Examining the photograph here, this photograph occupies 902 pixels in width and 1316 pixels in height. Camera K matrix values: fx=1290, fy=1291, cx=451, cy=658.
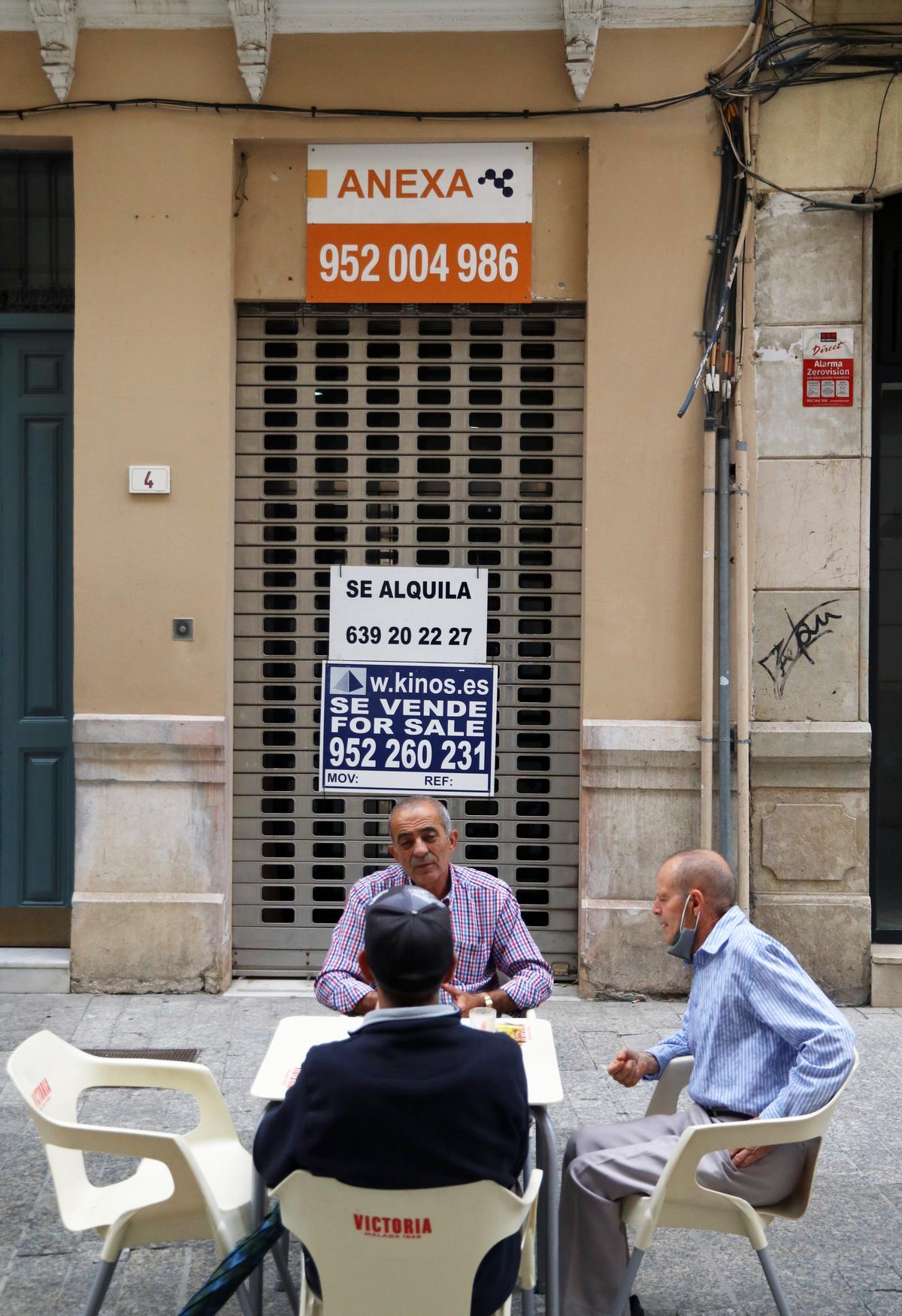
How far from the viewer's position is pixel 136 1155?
3029 millimetres

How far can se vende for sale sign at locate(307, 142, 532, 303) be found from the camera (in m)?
6.76

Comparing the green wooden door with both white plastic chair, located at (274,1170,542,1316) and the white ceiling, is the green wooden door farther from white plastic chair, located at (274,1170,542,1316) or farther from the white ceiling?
white plastic chair, located at (274,1170,542,1316)

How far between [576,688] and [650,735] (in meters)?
0.51

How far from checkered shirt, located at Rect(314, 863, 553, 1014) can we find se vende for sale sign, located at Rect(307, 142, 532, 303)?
3.61m

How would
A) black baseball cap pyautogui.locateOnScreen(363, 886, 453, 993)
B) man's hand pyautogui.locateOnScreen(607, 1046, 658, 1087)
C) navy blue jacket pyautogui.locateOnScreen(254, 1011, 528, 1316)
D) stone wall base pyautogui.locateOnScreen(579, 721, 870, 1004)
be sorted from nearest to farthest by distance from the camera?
navy blue jacket pyautogui.locateOnScreen(254, 1011, 528, 1316)
black baseball cap pyautogui.locateOnScreen(363, 886, 453, 993)
man's hand pyautogui.locateOnScreen(607, 1046, 658, 1087)
stone wall base pyautogui.locateOnScreen(579, 721, 870, 1004)

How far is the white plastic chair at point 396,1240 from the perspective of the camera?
2.56 metres

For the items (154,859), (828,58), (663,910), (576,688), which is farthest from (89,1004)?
(828,58)

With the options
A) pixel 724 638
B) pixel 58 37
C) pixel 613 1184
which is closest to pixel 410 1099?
pixel 613 1184

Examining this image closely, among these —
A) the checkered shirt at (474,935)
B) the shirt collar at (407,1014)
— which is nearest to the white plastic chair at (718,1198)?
the shirt collar at (407,1014)

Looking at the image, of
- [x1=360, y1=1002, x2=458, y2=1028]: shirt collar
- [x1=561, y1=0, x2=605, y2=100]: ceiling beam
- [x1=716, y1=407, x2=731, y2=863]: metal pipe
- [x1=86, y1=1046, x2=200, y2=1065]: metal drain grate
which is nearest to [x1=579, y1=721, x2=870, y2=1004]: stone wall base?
[x1=716, y1=407, x2=731, y2=863]: metal pipe

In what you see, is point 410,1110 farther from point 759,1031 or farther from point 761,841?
point 761,841

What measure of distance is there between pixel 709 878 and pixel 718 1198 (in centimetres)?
81

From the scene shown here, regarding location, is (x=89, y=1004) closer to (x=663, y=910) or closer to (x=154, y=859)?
(x=154, y=859)

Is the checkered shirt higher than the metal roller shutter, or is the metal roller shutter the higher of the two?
the metal roller shutter
